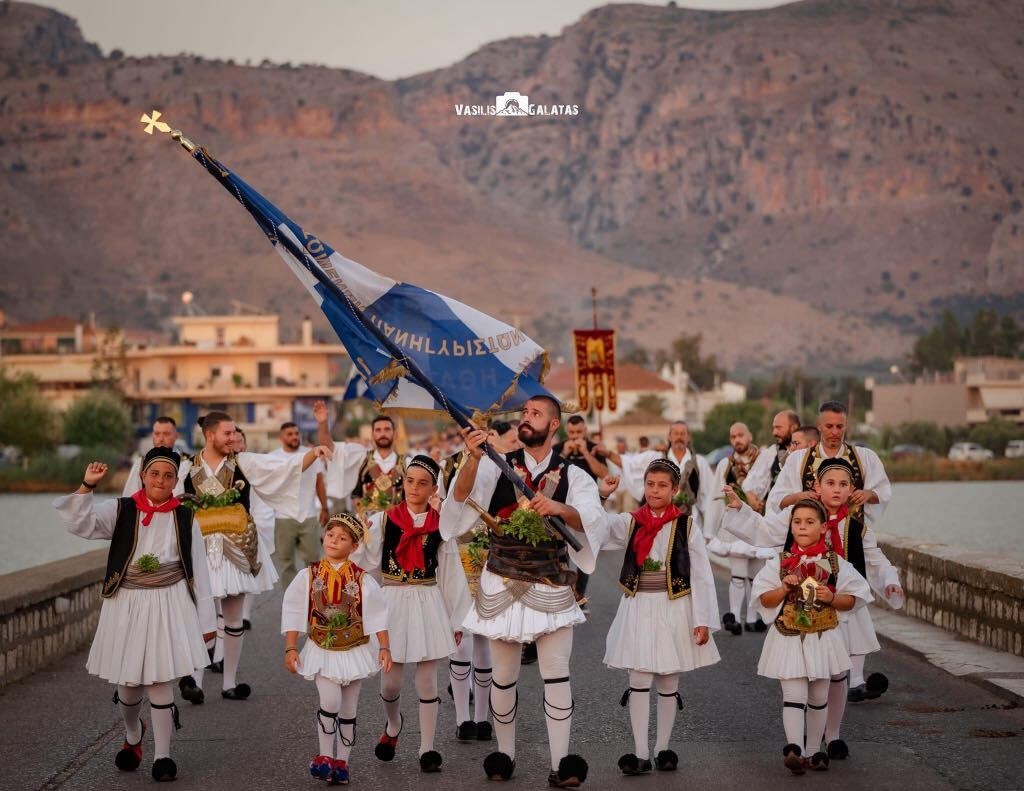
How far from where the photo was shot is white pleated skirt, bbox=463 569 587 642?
851cm

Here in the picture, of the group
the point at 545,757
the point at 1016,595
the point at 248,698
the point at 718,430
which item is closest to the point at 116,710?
the point at 248,698

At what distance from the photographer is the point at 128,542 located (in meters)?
9.25

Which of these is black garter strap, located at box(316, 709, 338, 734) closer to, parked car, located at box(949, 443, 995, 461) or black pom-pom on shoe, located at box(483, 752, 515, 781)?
black pom-pom on shoe, located at box(483, 752, 515, 781)

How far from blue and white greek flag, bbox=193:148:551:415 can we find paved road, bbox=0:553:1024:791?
2.21 metres

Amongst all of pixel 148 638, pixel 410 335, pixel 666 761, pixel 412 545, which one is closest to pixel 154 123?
pixel 410 335

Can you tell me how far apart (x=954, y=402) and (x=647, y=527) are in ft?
422

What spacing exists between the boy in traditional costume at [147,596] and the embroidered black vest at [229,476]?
256cm

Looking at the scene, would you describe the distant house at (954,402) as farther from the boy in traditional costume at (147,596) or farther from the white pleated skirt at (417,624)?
the boy in traditional costume at (147,596)

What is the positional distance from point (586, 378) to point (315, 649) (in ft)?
120

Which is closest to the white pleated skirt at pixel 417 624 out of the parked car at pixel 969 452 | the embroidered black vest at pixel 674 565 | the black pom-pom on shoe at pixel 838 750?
A: the embroidered black vest at pixel 674 565

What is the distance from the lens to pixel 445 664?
13789 millimetres

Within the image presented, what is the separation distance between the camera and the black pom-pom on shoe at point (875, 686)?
1107cm

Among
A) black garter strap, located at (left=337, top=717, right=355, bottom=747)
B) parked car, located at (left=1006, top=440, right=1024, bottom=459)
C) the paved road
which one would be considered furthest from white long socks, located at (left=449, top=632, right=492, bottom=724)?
parked car, located at (left=1006, top=440, right=1024, bottom=459)

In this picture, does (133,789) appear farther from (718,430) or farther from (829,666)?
(718,430)
